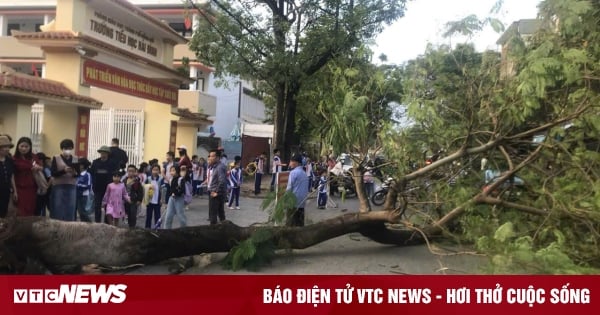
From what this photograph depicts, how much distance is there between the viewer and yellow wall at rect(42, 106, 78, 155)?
9031 millimetres

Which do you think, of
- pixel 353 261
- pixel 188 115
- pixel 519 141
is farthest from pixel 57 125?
pixel 519 141

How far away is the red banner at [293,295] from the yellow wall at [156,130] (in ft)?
34.0

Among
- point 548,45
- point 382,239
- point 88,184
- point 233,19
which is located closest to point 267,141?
point 233,19

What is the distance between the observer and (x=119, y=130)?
11562 mm

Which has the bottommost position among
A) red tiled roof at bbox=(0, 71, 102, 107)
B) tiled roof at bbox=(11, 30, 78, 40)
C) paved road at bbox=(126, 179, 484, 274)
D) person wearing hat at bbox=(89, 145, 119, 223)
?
paved road at bbox=(126, 179, 484, 274)

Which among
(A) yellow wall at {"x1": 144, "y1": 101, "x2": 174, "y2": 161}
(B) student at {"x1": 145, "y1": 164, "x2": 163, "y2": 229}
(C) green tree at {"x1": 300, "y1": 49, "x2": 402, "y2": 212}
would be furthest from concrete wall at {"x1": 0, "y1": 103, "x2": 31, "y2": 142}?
(C) green tree at {"x1": 300, "y1": 49, "x2": 402, "y2": 212}

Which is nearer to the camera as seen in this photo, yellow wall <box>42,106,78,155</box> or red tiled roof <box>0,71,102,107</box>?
red tiled roof <box>0,71,102,107</box>

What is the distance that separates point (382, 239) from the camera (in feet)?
16.4

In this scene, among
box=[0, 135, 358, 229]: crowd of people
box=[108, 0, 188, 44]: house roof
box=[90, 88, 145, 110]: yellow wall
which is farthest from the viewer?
box=[90, 88, 145, 110]: yellow wall

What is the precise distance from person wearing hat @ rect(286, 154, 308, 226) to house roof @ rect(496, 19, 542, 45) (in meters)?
2.27

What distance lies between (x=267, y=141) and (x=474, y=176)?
1707 cm

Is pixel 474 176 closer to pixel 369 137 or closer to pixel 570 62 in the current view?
pixel 369 137

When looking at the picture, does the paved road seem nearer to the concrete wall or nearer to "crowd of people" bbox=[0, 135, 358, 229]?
"crowd of people" bbox=[0, 135, 358, 229]

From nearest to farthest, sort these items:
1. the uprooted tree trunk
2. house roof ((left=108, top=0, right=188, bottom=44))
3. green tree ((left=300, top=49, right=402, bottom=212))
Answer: the uprooted tree trunk → green tree ((left=300, top=49, right=402, bottom=212)) → house roof ((left=108, top=0, right=188, bottom=44))
